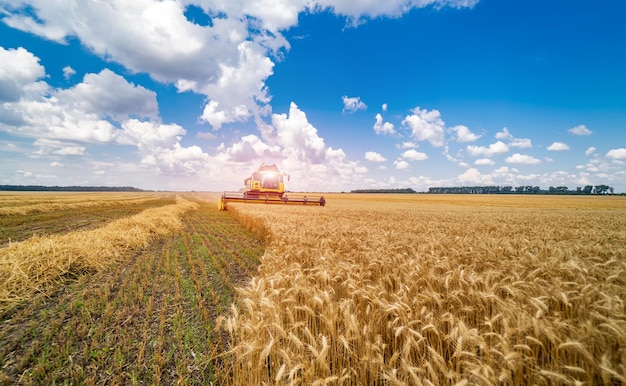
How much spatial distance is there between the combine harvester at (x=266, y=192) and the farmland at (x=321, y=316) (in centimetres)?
1973

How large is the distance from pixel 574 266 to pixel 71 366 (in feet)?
23.2

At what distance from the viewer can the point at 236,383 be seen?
101 inches

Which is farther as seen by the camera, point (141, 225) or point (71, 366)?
point (141, 225)

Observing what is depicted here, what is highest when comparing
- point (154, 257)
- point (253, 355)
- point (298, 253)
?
point (298, 253)

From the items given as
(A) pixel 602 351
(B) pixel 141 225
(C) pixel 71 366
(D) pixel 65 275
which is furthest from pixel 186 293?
(B) pixel 141 225

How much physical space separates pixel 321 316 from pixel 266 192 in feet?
94.1

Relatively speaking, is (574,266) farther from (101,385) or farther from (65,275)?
(65,275)

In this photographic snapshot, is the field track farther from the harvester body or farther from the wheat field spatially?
the harvester body

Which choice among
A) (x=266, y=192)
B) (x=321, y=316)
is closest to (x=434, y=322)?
(x=321, y=316)

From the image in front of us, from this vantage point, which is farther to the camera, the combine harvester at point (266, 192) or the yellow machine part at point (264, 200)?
the combine harvester at point (266, 192)

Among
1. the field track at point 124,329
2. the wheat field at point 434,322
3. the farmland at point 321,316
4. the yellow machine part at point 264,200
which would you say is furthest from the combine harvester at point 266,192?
the wheat field at point 434,322

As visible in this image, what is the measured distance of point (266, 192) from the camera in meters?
30.8

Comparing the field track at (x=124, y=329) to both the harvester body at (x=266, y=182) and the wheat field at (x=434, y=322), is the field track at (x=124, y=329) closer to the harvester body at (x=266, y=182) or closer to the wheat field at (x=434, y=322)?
the wheat field at (x=434, y=322)

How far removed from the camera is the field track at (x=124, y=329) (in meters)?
3.14
